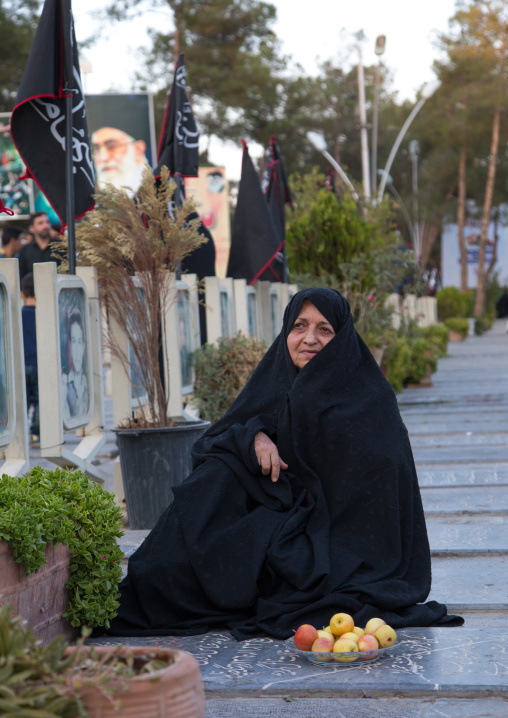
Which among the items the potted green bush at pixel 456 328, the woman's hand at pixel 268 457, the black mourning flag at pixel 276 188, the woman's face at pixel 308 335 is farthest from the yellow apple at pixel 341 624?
the potted green bush at pixel 456 328

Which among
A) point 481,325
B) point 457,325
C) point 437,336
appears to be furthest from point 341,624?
point 481,325

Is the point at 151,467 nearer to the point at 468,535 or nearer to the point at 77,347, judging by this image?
the point at 77,347

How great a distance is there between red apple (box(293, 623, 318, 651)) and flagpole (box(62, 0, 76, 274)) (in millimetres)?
2872

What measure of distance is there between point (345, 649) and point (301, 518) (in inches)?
26.3

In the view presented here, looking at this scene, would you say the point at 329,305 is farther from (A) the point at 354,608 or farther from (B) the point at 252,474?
(A) the point at 354,608

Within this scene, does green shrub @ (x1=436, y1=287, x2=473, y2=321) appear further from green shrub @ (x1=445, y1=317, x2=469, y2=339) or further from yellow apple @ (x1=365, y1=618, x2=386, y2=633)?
yellow apple @ (x1=365, y1=618, x2=386, y2=633)

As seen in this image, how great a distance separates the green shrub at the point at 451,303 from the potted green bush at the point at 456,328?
378cm

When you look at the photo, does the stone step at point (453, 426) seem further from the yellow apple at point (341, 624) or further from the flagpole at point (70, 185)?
the yellow apple at point (341, 624)

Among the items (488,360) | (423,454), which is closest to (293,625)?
(423,454)

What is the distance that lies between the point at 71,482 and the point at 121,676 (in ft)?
6.33

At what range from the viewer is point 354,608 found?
3.50 metres

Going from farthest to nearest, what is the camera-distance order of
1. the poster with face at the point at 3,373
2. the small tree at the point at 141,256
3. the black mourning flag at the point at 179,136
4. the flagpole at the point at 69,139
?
the black mourning flag at the point at 179,136, the small tree at the point at 141,256, the flagpole at the point at 69,139, the poster with face at the point at 3,373

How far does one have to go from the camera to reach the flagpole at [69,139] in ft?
17.7

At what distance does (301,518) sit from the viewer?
→ 373 centimetres
